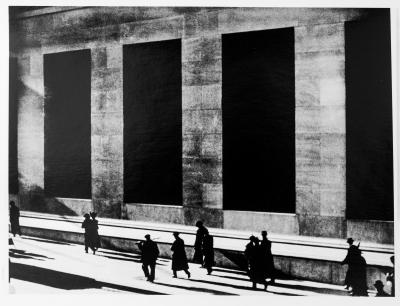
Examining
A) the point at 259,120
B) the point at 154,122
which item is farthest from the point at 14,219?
the point at 259,120

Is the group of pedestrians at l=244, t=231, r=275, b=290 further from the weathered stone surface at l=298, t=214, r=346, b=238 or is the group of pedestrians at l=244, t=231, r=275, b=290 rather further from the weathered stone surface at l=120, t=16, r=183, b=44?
the weathered stone surface at l=120, t=16, r=183, b=44

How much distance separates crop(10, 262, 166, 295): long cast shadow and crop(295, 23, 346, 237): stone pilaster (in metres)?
5.21

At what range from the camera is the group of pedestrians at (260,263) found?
10.7m

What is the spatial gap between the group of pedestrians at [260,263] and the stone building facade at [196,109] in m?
2.05

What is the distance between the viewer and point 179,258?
11.3 m

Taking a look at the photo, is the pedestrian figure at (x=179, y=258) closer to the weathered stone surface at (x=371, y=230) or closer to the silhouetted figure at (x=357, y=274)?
the silhouetted figure at (x=357, y=274)

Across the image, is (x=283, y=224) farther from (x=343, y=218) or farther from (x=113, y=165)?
(x=113, y=165)

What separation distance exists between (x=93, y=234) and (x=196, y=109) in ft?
16.0

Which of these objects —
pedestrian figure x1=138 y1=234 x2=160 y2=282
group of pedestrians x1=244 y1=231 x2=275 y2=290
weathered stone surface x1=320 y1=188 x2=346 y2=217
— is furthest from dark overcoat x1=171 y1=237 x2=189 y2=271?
weathered stone surface x1=320 y1=188 x2=346 y2=217

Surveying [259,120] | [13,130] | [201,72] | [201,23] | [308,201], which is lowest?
[308,201]

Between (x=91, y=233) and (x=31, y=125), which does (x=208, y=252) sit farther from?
(x=31, y=125)

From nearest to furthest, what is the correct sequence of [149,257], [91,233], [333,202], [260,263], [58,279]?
[260,263], [58,279], [149,257], [333,202], [91,233]

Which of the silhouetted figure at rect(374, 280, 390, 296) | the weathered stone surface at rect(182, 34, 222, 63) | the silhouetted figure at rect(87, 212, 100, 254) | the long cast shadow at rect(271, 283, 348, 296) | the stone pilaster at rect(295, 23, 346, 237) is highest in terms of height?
the weathered stone surface at rect(182, 34, 222, 63)

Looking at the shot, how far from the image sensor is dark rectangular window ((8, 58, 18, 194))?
1158 centimetres
